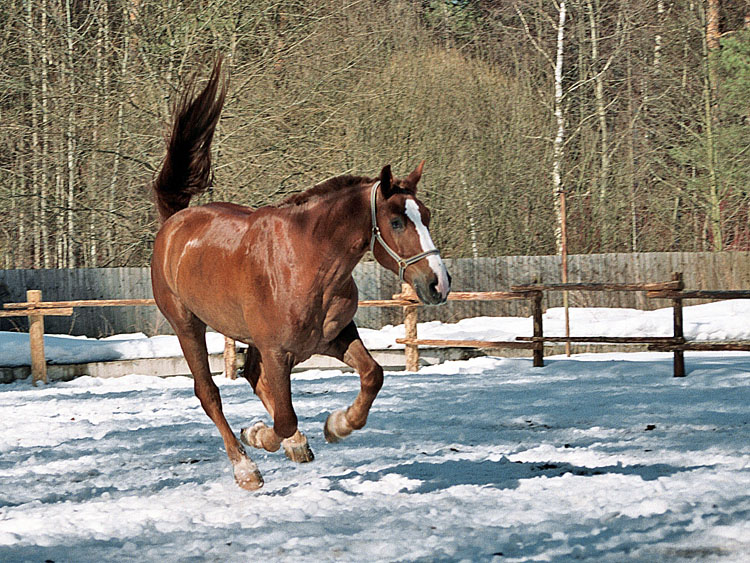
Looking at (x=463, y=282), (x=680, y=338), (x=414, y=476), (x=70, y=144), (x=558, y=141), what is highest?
(x=558, y=141)

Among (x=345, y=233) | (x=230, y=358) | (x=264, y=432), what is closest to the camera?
(x=345, y=233)

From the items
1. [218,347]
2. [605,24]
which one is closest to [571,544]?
[218,347]

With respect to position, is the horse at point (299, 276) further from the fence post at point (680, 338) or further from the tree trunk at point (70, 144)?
the tree trunk at point (70, 144)

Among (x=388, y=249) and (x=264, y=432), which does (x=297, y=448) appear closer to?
(x=264, y=432)

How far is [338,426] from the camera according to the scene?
5164mm

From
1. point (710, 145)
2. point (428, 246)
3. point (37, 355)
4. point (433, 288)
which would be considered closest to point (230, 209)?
point (428, 246)

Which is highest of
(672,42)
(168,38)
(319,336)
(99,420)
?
(672,42)

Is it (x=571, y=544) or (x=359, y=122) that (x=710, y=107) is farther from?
(x=571, y=544)

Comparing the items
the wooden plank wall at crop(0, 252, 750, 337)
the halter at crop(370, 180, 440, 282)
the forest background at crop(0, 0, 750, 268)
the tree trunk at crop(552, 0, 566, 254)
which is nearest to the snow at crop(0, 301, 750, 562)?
the halter at crop(370, 180, 440, 282)

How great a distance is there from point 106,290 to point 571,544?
14696mm

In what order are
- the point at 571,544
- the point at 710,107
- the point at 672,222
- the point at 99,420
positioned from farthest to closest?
the point at 672,222
the point at 710,107
the point at 99,420
the point at 571,544

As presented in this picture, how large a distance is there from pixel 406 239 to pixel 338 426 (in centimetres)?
118

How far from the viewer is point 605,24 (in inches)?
998

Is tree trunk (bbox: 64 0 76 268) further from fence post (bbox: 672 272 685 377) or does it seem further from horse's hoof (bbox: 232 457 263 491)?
horse's hoof (bbox: 232 457 263 491)
